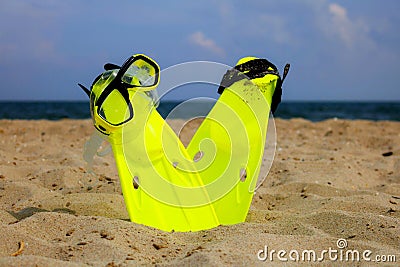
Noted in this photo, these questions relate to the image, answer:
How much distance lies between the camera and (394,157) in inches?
157

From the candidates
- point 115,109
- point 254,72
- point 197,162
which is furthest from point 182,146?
point 254,72

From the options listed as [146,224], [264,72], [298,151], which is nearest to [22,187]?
[146,224]

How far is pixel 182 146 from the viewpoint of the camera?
6.86 feet

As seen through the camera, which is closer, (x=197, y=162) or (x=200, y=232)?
(x=200, y=232)

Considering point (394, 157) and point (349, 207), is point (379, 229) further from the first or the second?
point (394, 157)

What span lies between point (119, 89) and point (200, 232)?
0.68 m

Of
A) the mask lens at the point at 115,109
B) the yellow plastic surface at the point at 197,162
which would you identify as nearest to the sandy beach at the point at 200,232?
the yellow plastic surface at the point at 197,162

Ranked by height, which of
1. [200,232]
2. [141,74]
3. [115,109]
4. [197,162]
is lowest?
[200,232]

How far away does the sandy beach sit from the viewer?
1.59 meters

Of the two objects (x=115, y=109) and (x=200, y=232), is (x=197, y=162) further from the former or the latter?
(x=115, y=109)

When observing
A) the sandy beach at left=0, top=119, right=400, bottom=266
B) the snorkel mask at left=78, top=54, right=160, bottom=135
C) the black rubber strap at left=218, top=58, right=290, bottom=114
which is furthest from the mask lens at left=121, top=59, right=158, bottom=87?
the sandy beach at left=0, top=119, right=400, bottom=266

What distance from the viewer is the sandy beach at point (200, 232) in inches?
62.6

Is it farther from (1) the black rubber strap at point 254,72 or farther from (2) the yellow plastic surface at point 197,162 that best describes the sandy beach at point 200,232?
(1) the black rubber strap at point 254,72

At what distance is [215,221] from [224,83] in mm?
653
